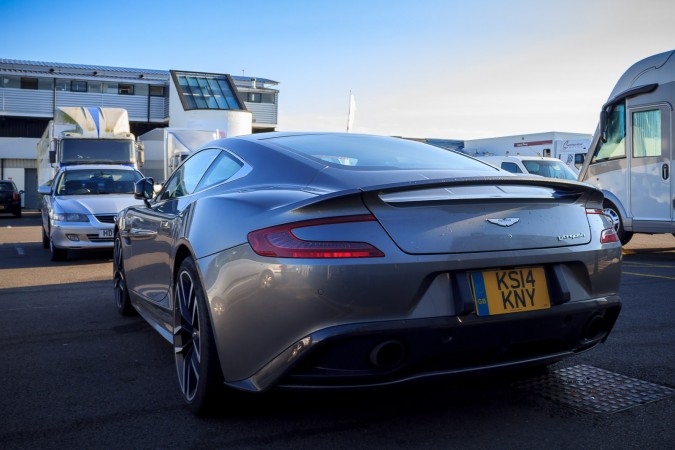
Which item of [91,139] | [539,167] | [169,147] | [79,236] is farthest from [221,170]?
[169,147]

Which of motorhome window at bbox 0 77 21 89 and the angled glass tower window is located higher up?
motorhome window at bbox 0 77 21 89

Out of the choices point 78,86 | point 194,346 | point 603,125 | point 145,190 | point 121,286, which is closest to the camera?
point 194,346

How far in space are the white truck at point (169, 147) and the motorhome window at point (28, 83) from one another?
24.6m

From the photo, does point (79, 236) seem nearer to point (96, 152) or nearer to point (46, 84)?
point (96, 152)

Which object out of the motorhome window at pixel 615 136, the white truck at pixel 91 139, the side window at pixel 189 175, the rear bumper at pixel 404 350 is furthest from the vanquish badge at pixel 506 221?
the white truck at pixel 91 139

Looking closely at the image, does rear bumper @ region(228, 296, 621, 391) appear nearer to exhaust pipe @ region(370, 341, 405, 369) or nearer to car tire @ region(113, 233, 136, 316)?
exhaust pipe @ region(370, 341, 405, 369)

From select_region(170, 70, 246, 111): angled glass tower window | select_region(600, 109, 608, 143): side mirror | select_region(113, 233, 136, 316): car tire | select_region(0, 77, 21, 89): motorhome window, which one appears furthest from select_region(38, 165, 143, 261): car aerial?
select_region(0, 77, 21, 89): motorhome window

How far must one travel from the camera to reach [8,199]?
28.1 metres

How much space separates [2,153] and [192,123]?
24.0 m

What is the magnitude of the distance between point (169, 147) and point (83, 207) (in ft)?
34.5

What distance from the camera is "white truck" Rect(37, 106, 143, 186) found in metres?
18.0

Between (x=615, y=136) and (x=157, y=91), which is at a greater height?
(x=157, y=91)

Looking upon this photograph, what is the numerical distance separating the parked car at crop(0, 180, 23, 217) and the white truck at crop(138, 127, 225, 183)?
868cm

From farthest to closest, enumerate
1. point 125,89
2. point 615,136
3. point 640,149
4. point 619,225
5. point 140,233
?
point 125,89, point 615,136, point 619,225, point 640,149, point 140,233
